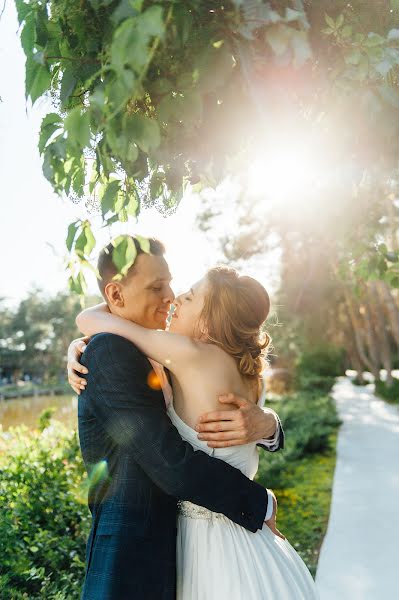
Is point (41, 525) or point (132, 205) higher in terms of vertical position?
point (132, 205)

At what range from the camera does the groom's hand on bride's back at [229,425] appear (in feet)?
7.12

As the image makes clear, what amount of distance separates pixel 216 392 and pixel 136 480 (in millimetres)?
455

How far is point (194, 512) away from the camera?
7.51ft

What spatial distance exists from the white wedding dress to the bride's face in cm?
35

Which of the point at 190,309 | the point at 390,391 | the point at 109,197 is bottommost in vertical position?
the point at 390,391

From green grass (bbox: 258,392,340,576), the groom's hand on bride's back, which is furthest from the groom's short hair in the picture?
green grass (bbox: 258,392,340,576)

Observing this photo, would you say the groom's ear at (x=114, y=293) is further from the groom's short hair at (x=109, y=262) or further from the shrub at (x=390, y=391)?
the shrub at (x=390, y=391)

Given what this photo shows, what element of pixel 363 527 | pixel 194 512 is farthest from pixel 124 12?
pixel 363 527

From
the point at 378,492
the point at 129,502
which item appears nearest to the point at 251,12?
the point at 129,502

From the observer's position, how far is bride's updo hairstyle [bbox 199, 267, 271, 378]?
228 centimetres

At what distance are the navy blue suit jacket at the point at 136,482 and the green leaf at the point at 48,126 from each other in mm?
875

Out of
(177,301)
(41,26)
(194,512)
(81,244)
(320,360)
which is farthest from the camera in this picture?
(320,360)

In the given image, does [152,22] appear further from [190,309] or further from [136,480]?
[136,480]

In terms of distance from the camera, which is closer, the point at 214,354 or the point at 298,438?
the point at 214,354
